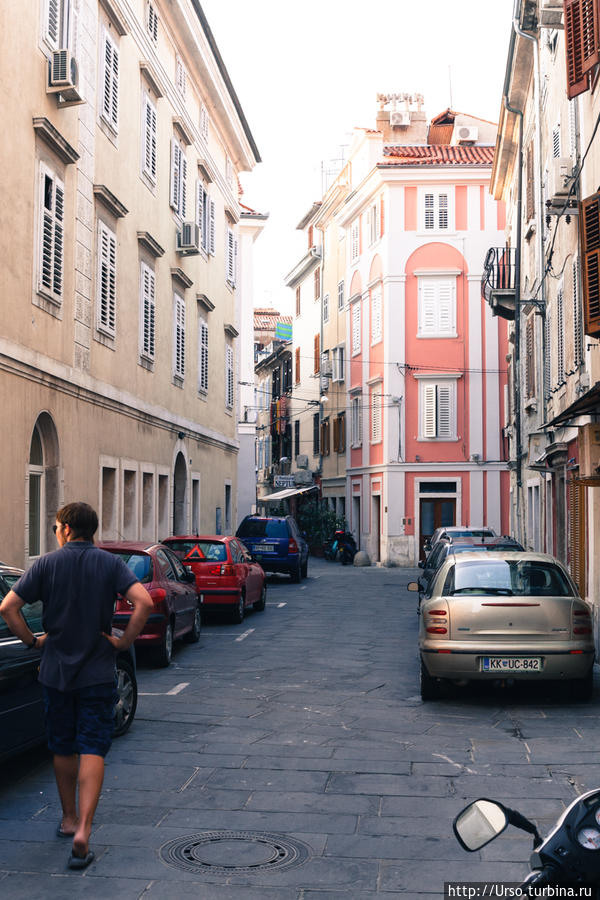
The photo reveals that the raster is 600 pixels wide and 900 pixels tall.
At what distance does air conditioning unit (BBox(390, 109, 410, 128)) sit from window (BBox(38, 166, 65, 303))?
32871mm

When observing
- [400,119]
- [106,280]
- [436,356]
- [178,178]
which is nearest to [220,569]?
[106,280]

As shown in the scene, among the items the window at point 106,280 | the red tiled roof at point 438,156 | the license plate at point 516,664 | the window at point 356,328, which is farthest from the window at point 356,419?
the license plate at point 516,664

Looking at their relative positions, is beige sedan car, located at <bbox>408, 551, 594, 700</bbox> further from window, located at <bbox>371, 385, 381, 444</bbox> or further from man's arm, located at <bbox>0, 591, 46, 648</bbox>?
window, located at <bbox>371, 385, 381, 444</bbox>

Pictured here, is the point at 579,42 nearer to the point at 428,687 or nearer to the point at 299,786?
the point at 428,687

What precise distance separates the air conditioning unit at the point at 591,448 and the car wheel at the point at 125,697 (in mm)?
6788

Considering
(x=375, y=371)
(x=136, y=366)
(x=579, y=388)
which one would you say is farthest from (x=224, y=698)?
(x=375, y=371)

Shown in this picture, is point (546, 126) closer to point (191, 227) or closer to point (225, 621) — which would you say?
point (191, 227)

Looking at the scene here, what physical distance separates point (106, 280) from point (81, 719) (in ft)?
47.4

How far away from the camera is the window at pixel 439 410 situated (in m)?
39.8

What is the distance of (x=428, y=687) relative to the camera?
10641 millimetres

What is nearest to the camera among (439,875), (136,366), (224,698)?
(439,875)

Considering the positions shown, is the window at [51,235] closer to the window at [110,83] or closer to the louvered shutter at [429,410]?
the window at [110,83]

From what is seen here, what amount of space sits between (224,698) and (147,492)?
12535mm

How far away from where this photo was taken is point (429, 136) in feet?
157
